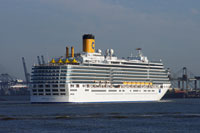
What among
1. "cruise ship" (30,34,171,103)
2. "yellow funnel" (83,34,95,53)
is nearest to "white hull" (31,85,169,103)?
"cruise ship" (30,34,171,103)

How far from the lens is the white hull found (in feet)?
386

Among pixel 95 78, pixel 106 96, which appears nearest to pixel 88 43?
pixel 95 78

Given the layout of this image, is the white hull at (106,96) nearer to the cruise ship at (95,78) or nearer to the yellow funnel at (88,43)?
the cruise ship at (95,78)

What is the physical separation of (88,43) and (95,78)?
16085 millimetres

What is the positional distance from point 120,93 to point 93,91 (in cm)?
1085

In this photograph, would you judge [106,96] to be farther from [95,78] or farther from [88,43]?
[88,43]

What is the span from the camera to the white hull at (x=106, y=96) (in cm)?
11768

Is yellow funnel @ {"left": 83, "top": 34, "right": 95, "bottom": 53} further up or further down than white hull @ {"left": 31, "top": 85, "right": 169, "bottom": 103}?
further up

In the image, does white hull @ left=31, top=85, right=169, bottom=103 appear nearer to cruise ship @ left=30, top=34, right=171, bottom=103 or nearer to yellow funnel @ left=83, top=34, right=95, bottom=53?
cruise ship @ left=30, top=34, right=171, bottom=103

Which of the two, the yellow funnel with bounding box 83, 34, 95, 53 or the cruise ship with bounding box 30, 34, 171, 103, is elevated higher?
the yellow funnel with bounding box 83, 34, 95, 53

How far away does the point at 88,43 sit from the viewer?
139625 mm

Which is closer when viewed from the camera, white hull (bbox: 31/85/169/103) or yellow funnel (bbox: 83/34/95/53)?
white hull (bbox: 31/85/169/103)

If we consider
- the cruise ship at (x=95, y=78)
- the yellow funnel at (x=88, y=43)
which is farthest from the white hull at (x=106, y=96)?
the yellow funnel at (x=88, y=43)

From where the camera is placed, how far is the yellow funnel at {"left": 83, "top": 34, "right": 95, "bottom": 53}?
138875mm
